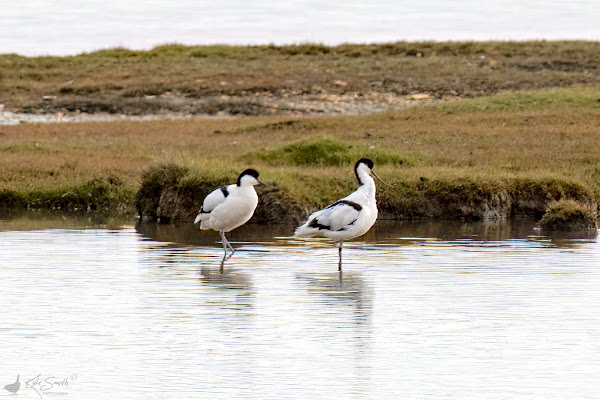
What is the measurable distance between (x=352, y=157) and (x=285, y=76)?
30.2 m

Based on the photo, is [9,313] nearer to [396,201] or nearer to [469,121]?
[396,201]

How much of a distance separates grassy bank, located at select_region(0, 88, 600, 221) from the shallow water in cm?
374

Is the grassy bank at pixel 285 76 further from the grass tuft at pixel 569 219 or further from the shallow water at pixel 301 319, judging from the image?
the shallow water at pixel 301 319

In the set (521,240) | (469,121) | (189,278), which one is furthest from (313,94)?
(189,278)

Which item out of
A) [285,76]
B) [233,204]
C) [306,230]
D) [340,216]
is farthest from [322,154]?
[285,76]

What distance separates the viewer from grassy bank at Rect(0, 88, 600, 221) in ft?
69.3

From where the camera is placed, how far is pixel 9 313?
1103 centimetres

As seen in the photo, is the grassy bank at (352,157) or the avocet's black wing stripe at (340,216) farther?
the grassy bank at (352,157)

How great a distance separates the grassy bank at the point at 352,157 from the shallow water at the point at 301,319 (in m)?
3.74

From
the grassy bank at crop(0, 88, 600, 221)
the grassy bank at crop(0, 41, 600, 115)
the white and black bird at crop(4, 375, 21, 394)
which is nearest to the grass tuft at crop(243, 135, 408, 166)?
the grassy bank at crop(0, 88, 600, 221)

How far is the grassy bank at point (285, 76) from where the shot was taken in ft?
156

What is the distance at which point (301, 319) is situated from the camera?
1084cm

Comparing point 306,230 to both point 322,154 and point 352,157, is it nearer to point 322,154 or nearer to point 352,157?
point 352,157
